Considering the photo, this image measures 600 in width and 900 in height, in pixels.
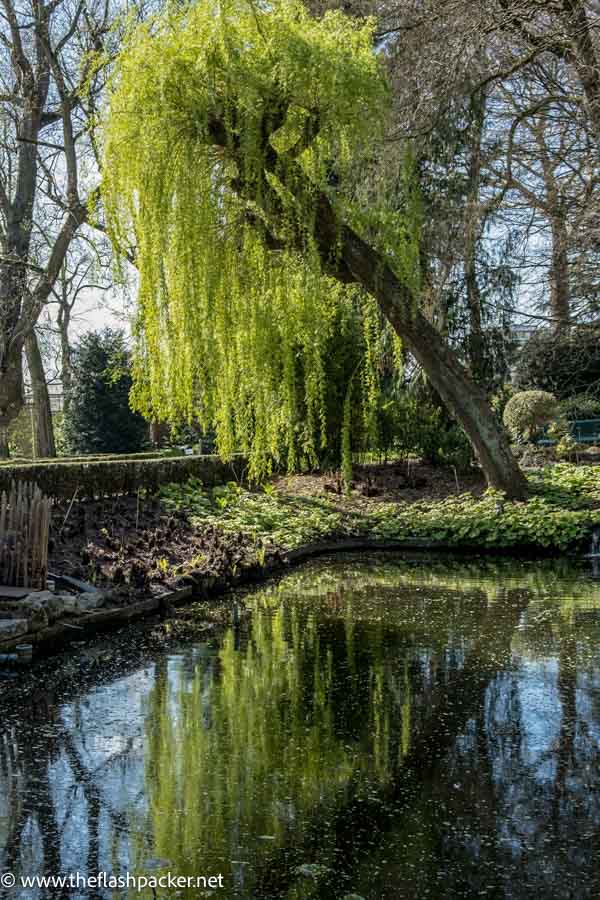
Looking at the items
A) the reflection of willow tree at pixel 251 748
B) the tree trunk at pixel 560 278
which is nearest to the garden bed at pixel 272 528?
the reflection of willow tree at pixel 251 748

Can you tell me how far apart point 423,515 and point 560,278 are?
4234 mm

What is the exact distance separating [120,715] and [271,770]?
1345 millimetres

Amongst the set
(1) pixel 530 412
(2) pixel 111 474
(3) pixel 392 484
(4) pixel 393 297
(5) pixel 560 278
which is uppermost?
(5) pixel 560 278

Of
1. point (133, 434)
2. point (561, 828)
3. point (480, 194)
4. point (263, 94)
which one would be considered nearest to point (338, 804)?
point (561, 828)

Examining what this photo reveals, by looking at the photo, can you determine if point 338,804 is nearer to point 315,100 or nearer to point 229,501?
point 315,100

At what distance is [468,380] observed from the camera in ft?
47.1

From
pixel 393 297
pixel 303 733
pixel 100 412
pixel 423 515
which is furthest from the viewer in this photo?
pixel 100 412

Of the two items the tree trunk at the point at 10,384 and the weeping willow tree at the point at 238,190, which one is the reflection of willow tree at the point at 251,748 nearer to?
the weeping willow tree at the point at 238,190

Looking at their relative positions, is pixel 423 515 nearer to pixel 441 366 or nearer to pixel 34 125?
pixel 441 366

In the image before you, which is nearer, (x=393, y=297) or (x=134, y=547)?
(x=134, y=547)

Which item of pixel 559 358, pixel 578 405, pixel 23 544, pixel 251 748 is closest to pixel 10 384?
pixel 23 544

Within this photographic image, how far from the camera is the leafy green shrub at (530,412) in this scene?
18.7m

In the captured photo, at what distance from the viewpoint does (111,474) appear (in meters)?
14.1

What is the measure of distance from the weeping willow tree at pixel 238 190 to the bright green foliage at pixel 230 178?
2cm
